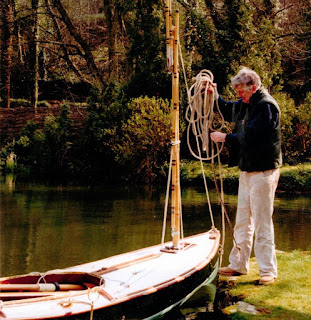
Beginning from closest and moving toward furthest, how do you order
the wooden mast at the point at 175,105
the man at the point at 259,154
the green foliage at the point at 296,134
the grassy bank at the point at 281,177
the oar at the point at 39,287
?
the oar at the point at 39,287, the man at the point at 259,154, the wooden mast at the point at 175,105, the grassy bank at the point at 281,177, the green foliage at the point at 296,134

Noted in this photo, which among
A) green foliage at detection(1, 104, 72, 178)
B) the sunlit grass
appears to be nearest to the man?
the sunlit grass

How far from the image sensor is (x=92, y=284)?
464cm

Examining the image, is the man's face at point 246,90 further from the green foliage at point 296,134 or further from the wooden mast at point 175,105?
the green foliage at point 296,134

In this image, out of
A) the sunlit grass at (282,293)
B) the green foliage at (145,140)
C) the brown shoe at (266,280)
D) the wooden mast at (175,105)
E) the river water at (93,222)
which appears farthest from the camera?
the green foliage at (145,140)

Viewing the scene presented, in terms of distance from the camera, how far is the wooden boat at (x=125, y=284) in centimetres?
397

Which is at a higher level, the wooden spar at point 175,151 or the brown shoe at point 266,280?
the wooden spar at point 175,151

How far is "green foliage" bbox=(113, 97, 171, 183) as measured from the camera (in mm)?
17203

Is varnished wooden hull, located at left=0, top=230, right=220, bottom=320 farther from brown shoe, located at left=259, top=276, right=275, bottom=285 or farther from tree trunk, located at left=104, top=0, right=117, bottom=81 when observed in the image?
tree trunk, located at left=104, top=0, right=117, bottom=81

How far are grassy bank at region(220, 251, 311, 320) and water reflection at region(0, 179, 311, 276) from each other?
247 centimetres

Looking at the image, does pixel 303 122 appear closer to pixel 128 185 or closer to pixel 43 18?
pixel 128 185

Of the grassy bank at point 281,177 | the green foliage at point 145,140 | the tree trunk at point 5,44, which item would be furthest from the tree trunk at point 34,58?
the grassy bank at point 281,177

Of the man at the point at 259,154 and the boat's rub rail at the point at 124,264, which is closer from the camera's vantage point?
the boat's rub rail at the point at 124,264

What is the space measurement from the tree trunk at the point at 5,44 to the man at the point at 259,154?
817 inches

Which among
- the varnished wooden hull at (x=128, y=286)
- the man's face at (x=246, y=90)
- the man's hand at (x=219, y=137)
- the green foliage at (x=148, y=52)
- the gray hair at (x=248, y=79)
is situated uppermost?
the green foliage at (x=148, y=52)
